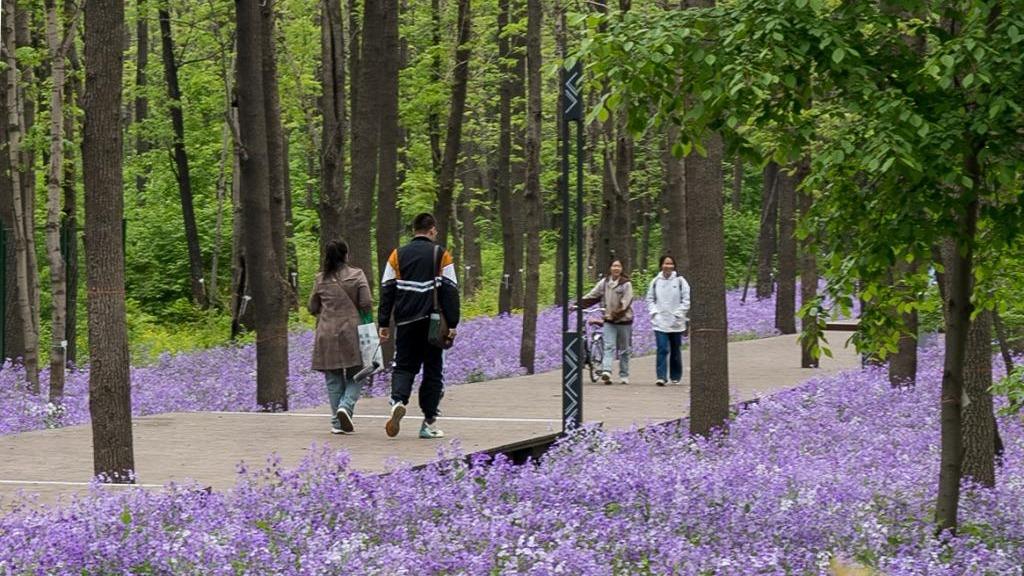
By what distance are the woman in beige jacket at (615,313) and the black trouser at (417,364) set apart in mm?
7984

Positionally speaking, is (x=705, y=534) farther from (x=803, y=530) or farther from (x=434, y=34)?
(x=434, y=34)

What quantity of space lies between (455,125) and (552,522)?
1701 centimetres

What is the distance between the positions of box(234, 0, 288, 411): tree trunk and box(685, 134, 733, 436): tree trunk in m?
5.64

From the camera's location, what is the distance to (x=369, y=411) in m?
17.0

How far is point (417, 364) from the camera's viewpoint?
13883 mm

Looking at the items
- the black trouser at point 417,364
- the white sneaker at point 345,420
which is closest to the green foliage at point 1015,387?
the black trouser at point 417,364

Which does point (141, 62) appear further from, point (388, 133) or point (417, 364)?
point (417, 364)

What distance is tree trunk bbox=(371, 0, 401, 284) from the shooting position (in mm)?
20891

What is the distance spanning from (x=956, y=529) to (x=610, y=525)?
227 cm

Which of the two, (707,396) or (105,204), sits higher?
(105,204)

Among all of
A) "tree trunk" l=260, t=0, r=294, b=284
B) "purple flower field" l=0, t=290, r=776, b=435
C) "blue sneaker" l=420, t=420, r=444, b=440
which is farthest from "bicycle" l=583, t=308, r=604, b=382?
"blue sneaker" l=420, t=420, r=444, b=440

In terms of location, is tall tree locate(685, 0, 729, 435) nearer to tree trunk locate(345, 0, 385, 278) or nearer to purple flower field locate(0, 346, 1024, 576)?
purple flower field locate(0, 346, 1024, 576)

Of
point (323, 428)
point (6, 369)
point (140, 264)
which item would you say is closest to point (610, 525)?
point (323, 428)

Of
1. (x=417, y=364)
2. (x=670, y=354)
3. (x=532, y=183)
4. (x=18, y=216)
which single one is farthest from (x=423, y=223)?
(x=532, y=183)
